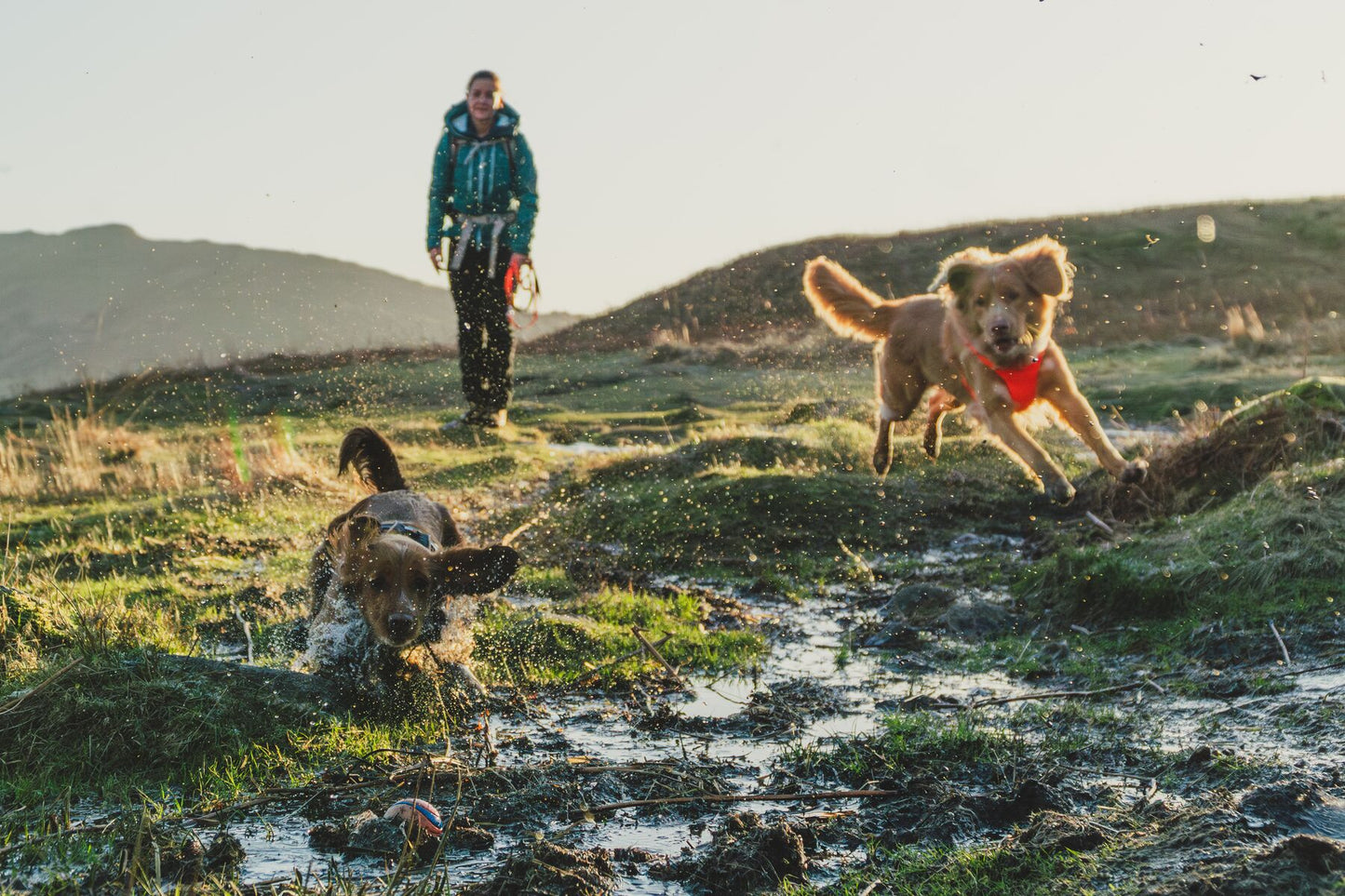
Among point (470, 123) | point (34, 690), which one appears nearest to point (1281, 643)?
point (34, 690)

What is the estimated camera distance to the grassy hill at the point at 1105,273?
44.8m

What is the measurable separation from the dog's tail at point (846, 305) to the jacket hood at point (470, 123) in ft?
14.0

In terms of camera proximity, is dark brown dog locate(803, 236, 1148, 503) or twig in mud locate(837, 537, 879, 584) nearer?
dark brown dog locate(803, 236, 1148, 503)

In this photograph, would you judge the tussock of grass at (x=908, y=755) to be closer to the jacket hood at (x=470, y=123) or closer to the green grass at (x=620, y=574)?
the green grass at (x=620, y=574)

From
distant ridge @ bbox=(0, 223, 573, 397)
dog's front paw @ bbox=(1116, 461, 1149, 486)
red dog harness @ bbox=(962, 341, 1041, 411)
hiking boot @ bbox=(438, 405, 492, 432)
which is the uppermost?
distant ridge @ bbox=(0, 223, 573, 397)

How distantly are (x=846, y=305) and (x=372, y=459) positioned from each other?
4.27 metres

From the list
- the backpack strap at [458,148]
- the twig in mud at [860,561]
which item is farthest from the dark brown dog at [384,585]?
the backpack strap at [458,148]

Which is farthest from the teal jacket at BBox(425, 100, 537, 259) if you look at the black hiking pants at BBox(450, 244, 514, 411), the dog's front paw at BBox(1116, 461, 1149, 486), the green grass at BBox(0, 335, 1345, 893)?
the dog's front paw at BBox(1116, 461, 1149, 486)

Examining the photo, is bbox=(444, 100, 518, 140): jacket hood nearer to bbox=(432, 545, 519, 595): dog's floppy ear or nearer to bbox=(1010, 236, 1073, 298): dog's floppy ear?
bbox=(1010, 236, 1073, 298): dog's floppy ear

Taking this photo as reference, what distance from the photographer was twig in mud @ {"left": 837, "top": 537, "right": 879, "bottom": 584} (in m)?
8.66

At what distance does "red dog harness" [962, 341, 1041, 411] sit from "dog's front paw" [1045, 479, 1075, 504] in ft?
2.64

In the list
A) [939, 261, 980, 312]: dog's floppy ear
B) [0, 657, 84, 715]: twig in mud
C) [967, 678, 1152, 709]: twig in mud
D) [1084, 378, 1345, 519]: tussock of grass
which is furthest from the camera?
[1084, 378, 1345, 519]: tussock of grass

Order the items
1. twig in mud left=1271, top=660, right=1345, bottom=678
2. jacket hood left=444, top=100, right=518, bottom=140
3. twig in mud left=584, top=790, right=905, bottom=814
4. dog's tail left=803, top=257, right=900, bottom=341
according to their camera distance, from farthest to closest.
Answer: jacket hood left=444, top=100, right=518, bottom=140 → dog's tail left=803, top=257, right=900, bottom=341 → twig in mud left=1271, top=660, right=1345, bottom=678 → twig in mud left=584, top=790, right=905, bottom=814

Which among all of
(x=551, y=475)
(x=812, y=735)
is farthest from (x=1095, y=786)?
(x=551, y=475)
